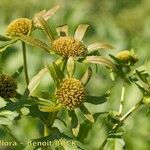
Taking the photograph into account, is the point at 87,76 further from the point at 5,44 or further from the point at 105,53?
the point at 105,53

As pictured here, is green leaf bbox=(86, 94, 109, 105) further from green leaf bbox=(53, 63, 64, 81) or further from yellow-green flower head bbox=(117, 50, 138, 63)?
yellow-green flower head bbox=(117, 50, 138, 63)

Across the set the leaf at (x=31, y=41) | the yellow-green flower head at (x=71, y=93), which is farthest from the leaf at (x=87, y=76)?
the leaf at (x=31, y=41)

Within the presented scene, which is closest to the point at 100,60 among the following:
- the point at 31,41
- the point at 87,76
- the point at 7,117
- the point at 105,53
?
the point at 87,76

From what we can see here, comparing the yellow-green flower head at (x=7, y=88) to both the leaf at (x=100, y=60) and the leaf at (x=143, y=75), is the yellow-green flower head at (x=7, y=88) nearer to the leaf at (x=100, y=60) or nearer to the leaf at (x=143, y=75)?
the leaf at (x=100, y=60)

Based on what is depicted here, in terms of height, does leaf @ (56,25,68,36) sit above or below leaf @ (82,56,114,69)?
above

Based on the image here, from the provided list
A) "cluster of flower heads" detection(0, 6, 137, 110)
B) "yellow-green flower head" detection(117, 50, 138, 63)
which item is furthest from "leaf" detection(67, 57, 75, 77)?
"yellow-green flower head" detection(117, 50, 138, 63)

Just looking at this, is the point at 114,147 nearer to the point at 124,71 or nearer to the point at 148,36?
the point at 124,71

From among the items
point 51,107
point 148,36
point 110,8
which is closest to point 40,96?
point 51,107
